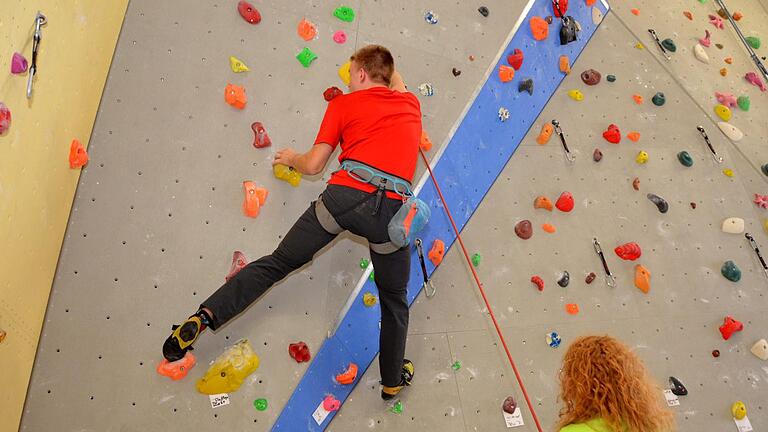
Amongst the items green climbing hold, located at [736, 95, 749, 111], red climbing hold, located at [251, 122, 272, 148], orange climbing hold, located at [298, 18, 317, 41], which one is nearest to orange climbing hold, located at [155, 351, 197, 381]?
red climbing hold, located at [251, 122, 272, 148]

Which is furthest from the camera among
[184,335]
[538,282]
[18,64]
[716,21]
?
[716,21]

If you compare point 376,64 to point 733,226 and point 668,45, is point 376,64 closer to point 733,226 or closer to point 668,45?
point 733,226

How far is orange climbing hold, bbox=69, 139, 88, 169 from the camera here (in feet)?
7.02

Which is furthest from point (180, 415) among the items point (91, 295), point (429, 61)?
point (429, 61)

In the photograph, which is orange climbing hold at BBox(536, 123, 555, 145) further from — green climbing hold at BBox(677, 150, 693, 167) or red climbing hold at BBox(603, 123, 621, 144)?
green climbing hold at BBox(677, 150, 693, 167)

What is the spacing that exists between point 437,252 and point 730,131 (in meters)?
1.96

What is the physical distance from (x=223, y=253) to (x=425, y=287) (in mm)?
780

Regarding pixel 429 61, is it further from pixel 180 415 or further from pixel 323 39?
pixel 180 415

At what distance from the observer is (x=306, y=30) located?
8.89ft

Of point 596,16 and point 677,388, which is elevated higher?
point 596,16

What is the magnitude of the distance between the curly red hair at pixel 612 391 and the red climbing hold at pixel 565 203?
1.41 m

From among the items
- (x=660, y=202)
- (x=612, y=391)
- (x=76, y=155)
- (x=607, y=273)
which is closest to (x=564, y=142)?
(x=660, y=202)

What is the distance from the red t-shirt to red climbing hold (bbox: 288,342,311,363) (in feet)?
2.02

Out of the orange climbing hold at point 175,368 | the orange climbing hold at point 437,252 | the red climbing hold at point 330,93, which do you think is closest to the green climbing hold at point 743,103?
the orange climbing hold at point 437,252
